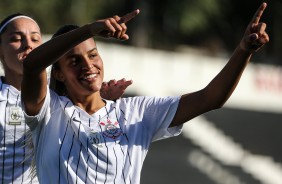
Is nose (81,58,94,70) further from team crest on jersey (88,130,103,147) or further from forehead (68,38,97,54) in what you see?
team crest on jersey (88,130,103,147)

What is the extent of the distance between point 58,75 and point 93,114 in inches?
9.7

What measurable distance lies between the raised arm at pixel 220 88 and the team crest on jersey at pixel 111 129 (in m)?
0.24

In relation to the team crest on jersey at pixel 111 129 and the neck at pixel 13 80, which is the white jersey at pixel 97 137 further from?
the neck at pixel 13 80

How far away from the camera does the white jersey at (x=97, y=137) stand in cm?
347

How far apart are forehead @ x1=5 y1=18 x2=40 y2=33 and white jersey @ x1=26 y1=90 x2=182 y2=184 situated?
0.79 metres

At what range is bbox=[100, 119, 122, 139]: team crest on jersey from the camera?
3553 mm

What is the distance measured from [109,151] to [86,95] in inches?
11.1

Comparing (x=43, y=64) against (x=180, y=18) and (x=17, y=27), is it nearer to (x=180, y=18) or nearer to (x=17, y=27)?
(x=17, y=27)

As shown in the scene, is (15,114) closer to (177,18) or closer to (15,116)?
(15,116)

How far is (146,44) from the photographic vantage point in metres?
28.2

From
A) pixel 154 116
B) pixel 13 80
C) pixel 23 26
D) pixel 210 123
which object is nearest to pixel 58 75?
pixel 154 116

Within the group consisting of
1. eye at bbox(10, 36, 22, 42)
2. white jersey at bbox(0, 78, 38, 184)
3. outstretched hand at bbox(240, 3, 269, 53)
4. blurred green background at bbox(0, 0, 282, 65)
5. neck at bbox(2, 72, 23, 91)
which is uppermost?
outstretched hand at bbox(240, 3, 269, 53)

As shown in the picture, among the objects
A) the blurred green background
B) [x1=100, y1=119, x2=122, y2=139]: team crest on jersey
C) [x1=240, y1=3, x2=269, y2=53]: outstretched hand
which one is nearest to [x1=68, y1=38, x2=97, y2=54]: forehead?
[x1=100, y1=119, x2=122, y2=139]: team crest on jersey

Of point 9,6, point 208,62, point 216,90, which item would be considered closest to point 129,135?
point 216,90
